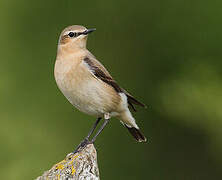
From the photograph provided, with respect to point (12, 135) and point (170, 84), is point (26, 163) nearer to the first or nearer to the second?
point (12, 135)

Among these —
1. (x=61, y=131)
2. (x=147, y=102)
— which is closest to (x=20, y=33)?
(x=61, y=131)

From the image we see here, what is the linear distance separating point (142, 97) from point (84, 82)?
2.46 metres

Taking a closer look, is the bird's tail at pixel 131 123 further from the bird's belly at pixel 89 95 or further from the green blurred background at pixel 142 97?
the green blurred background at pixel 142 97

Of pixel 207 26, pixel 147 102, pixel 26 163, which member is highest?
pixel 207 26

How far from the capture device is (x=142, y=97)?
7.96 metres

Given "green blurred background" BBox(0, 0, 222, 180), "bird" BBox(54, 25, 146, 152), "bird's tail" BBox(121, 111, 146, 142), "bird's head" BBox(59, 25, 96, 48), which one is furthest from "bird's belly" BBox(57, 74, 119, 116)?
"green blurred background" BBox(0, 0, 222, 180)

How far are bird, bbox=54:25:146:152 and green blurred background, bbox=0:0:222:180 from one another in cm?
183

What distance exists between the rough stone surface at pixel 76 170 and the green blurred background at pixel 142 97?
351cm

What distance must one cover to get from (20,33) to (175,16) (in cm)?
242

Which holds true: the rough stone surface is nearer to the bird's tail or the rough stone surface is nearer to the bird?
the bird

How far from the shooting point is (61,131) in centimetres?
796

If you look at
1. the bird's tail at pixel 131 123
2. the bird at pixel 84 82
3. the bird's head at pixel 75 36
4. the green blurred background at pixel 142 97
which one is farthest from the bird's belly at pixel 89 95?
the green blurred background at pixel 142 97

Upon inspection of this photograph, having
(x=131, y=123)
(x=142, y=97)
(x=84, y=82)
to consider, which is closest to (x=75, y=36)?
(x=84, y=82)

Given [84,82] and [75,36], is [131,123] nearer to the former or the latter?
[84,82]
